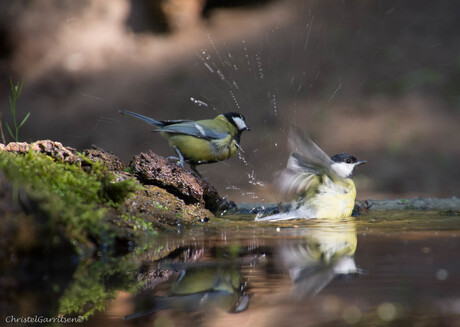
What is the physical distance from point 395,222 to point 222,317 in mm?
2377

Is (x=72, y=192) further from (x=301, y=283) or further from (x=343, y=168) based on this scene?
(x=343, y=168)

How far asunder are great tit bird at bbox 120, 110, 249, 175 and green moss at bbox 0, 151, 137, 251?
1.43 m

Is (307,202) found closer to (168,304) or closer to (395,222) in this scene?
(395,222)

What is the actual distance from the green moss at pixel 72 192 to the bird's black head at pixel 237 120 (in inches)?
79.8

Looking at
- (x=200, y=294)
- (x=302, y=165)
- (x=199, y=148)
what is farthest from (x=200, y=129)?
(x=200, y=294)

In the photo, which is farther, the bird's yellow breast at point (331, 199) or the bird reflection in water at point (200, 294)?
the bird's yellow breast at point (331, 199)

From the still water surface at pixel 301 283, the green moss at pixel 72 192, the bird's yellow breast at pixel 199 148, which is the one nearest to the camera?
the still water surface at pixel 301 283

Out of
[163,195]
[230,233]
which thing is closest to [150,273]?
[230,233]

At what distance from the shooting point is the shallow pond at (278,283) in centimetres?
100

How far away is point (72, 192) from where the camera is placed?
87.1 inches

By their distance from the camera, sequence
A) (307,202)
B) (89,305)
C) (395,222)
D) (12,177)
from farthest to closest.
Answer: (307,202) < (395,222) < (12,177) < (89,305)

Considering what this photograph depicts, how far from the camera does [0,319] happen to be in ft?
3.20

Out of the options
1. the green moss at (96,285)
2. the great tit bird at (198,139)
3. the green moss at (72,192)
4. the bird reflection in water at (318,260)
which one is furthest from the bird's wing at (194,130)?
the green moss at (96,285)

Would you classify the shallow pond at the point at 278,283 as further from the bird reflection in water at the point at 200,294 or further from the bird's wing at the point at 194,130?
the bird's wing at the point at 194,130
